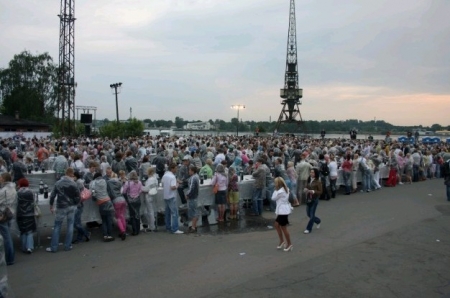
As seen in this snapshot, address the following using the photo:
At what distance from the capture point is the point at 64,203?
26.9 ft

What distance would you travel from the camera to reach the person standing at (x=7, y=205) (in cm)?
739

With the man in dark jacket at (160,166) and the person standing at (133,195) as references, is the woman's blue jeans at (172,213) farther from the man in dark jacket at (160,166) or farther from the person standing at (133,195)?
the man in dark jacket at (160,166)

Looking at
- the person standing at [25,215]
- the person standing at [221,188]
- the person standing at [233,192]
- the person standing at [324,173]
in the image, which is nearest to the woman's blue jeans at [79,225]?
the person standing at [25,215]

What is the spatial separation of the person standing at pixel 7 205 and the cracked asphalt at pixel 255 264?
0.29m

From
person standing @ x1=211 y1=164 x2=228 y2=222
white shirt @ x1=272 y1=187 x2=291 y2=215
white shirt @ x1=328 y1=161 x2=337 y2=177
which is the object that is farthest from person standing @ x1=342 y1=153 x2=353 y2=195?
white shirt @ x1=272 y1=187 x2=291 y2=215

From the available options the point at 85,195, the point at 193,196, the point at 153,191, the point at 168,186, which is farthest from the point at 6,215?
the point at 193,196

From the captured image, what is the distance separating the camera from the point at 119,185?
9.27 meters

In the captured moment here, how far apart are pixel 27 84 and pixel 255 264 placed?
72836 millimetres

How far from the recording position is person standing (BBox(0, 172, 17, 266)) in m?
7.39

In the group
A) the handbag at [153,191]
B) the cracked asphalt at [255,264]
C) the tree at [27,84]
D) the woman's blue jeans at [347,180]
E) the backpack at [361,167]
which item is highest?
the tree at [27,84]

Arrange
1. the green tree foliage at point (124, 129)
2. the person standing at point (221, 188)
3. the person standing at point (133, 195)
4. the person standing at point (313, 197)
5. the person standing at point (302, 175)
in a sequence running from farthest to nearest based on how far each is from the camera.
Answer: the green tree foliage at point (124, 129) < the person standing at point (302, 175) < the person standing at point (221, 188) < the person standing at point (313, 197) < the person standing at point (133, 195)

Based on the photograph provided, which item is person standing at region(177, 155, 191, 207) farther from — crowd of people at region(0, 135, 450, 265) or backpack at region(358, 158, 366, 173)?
backpack at region(358, 158, 366, 173)

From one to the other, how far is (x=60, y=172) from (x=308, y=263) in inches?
388

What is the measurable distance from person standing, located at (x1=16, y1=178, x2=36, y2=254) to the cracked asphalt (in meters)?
0.31
